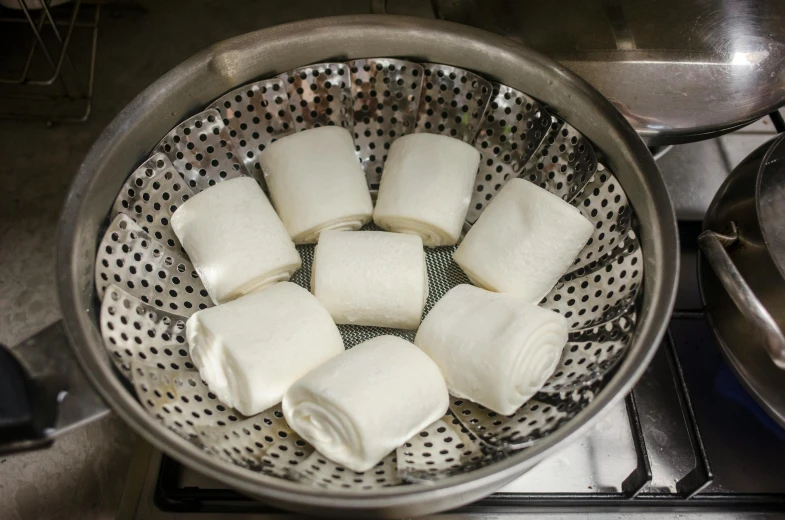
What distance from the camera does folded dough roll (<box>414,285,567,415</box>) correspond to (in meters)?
0.73

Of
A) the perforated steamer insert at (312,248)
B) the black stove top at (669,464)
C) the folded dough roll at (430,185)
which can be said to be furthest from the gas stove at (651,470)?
the folded dough roll at (430,185)

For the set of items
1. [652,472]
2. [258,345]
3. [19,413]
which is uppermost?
[652,472]

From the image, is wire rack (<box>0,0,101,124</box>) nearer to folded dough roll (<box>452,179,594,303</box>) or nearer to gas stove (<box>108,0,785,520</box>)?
gas stove (<box>108,0,785,520</box>)

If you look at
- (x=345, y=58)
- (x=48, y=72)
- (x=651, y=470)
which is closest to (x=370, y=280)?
(x=345, y=58)

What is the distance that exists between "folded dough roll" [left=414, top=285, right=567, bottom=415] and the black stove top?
14cm

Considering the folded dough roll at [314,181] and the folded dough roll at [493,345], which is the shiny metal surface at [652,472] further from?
the folded dough roll at [314,181]

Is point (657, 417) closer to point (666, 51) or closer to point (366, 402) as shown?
point (366, 402)

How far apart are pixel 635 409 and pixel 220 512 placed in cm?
57

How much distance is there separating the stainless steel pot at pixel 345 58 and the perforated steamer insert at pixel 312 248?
0.02 meters

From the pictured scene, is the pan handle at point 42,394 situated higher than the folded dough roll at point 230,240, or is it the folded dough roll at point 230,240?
the folded dough roll at point 230,240

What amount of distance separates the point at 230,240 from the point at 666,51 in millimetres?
775

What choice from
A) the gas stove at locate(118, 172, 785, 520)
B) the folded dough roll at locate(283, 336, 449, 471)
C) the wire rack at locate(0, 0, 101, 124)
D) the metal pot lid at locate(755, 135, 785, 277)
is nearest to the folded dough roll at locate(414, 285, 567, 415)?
the folded dough roll at locate(283, 336, 449, 471)

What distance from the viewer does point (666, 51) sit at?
3.32 ft

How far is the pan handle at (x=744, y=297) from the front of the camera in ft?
2.18
